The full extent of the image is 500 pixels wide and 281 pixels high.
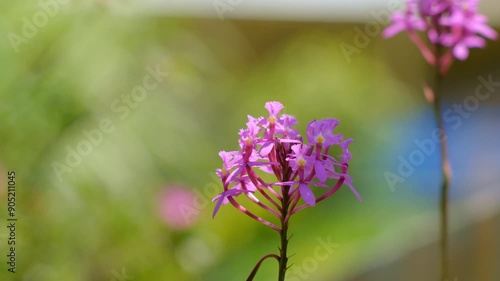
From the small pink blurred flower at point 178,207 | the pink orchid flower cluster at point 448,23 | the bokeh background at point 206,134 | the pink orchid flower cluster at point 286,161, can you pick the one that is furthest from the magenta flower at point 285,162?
the small pink blurred flower at point 178,207

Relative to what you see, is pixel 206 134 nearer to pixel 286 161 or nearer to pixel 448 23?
pixel 448 23

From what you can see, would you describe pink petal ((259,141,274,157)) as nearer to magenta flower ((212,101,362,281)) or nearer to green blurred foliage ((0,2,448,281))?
magenta flower ((212,101,362,281))

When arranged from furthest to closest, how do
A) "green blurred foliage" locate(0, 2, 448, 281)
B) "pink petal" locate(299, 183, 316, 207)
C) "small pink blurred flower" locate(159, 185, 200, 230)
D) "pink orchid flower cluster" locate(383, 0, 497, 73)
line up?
"small pink blurred flower" locate(159, 185, 200, 230), "green blurred foliage" locate(0, 2, 448, 281), "pink orchid flower cluster" locate(383, 0, 497, 73), "pink petal" locate(299, 183, 316, 207)

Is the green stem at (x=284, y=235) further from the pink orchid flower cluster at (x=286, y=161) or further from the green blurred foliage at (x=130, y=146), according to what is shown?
the green blurred foliage at (x=130, y=146)

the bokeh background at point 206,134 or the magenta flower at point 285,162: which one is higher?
the bokeh background at point 206,134

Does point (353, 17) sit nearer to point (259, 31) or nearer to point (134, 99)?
point (259, 31)

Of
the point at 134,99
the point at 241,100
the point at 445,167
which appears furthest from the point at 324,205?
the point at 445,167

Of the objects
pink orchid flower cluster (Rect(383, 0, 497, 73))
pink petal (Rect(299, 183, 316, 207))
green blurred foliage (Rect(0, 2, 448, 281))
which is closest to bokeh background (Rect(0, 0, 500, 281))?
green blurred foliage (Rect(0, 2, 448, 281))
